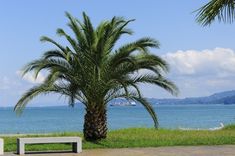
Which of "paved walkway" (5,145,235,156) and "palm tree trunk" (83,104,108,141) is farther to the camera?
"palm tree trunk" (83,104,108,141)

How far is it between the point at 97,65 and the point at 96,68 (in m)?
0.12

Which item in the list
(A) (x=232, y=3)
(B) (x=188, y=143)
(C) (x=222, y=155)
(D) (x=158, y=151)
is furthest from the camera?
(B) (x=188, y=143)

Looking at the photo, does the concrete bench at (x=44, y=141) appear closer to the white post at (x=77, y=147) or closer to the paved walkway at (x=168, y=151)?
the white post at (x=77, y=147)

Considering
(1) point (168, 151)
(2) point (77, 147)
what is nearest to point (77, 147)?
(2) point (77, 147)

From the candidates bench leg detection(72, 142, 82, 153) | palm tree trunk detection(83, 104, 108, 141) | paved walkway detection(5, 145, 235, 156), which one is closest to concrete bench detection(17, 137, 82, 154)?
bench leg detection(72, 142, 82, 153)

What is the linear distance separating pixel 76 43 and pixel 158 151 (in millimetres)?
6021

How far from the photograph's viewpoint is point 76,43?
72.3 ft

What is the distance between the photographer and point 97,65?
2123 centimetres

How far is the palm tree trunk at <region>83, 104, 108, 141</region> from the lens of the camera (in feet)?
71.7

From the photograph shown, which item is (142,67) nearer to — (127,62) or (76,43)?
(127,62)

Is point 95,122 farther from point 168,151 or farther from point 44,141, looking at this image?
point 168,151

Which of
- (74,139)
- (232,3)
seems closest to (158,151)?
(74,139)

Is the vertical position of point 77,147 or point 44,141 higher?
point 44,141

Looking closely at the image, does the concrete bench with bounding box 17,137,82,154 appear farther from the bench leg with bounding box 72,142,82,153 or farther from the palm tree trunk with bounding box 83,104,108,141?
the palm tree trunk with bounding box 83,104,108,141
